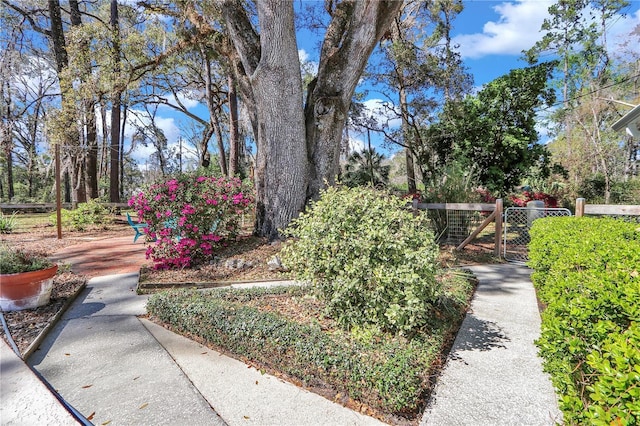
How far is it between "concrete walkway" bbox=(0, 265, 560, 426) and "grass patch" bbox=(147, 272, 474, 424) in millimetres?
94

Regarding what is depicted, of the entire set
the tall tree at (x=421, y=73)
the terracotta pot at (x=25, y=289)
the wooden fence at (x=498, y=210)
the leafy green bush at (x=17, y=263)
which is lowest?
the terracotta pot at (x=25, y=289)

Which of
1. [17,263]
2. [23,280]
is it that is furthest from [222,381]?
[17,263]

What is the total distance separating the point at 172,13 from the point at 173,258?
24.1 feet

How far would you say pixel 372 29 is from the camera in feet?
18.0

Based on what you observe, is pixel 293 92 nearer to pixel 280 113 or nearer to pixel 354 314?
pixel 280 113

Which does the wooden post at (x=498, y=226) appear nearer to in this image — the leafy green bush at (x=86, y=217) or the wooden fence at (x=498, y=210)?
the wooden fence at (x=498, y=210)

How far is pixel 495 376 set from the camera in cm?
219

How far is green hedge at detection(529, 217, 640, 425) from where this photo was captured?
36.0 inches

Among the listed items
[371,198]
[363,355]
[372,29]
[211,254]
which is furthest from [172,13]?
[363,355]

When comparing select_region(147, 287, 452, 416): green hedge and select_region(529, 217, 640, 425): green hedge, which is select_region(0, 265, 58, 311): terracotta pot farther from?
select_region(529, 217, 640, 425): green hedge

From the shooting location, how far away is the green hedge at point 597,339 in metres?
0.92

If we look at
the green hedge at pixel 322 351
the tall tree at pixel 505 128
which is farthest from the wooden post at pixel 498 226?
the green hedge at pixel 322 351

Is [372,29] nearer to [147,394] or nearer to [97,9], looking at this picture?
[147,394]

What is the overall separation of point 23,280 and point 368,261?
3342 millimetres
